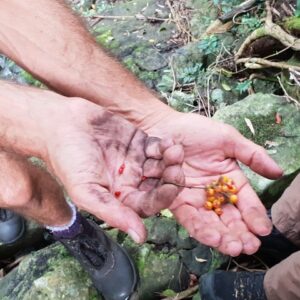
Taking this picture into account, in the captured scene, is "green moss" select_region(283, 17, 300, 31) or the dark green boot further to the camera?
"green moss" select_region(283, 17, 300, 31)

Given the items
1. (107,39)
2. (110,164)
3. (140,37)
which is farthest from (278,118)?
(107,39)

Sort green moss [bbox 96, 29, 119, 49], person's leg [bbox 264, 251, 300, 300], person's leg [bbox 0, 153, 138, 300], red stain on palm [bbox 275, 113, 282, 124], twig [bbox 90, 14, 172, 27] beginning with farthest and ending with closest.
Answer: twig [bbox 90, 14, 172, 27] < green moss [bbox 96, 29, 119, 49] < red stain on palm [bbox 275, 113, 282, 124] < person's leg [bbox 0, 153, 138, 300] < person's leg [bbox 264, 251, 300, 300]

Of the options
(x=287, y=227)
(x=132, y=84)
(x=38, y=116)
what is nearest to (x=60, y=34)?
(x=132, y=84)

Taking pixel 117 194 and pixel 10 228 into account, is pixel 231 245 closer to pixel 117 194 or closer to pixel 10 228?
pixel 117 194

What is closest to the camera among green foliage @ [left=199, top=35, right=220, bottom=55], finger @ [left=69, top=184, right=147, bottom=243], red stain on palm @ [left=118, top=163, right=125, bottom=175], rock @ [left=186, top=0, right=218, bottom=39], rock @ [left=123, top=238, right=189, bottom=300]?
finger @ [left=69, top=184, right=147, bottom=243]

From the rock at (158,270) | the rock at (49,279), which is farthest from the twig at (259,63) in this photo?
the rock at (49,279)

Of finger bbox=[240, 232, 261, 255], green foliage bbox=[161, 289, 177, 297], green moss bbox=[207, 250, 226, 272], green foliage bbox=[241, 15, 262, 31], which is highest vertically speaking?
finger bbox=[240, 232, 261, 255]

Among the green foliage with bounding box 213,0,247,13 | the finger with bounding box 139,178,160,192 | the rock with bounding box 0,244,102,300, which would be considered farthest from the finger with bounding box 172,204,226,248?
the green foliage with bounding box 213,0,247,13

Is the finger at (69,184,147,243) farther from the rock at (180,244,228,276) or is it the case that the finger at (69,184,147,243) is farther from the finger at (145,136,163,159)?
the rock at (180,244,228,276)
